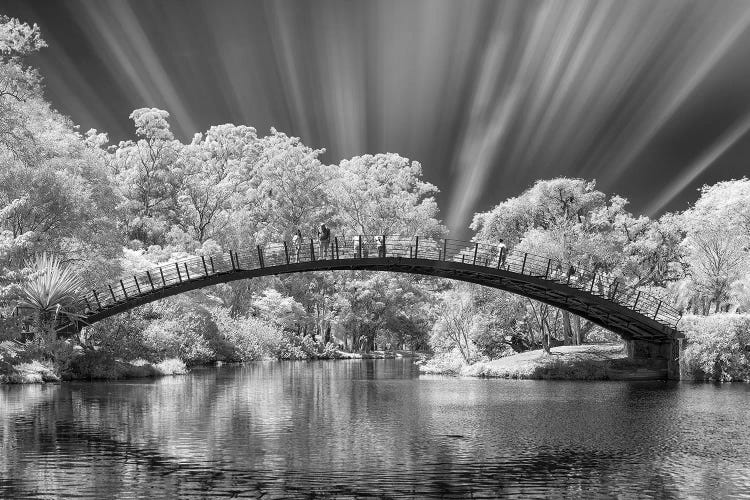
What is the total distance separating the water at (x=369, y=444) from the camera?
39.3 ft

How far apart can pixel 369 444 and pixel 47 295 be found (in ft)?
71.4

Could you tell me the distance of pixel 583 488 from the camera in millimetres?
12070

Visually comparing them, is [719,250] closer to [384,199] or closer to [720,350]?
[720,350]

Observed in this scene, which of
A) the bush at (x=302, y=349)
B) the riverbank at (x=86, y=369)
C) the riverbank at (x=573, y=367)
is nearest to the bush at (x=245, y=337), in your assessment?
the bush at (x=302, y=349)

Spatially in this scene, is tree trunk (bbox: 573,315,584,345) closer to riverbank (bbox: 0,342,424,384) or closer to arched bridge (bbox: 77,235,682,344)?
arched bridge (bbox: 77,235,682,344)

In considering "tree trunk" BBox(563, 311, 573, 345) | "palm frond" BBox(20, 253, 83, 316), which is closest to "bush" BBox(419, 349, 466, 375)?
"tree trunk" BBox(563, 311, 573, 345)

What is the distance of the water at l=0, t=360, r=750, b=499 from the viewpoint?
11984mm

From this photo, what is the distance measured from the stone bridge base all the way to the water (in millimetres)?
8629

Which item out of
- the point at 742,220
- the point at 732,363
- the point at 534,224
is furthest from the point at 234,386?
the point at 742,220

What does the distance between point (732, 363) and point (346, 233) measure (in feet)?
136

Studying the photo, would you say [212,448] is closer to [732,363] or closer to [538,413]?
[538,413]

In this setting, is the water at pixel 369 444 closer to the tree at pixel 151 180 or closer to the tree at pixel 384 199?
the tree at pixel 151 180

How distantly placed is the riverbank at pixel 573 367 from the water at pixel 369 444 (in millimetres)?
8456

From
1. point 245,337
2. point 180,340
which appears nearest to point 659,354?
point 180,340
